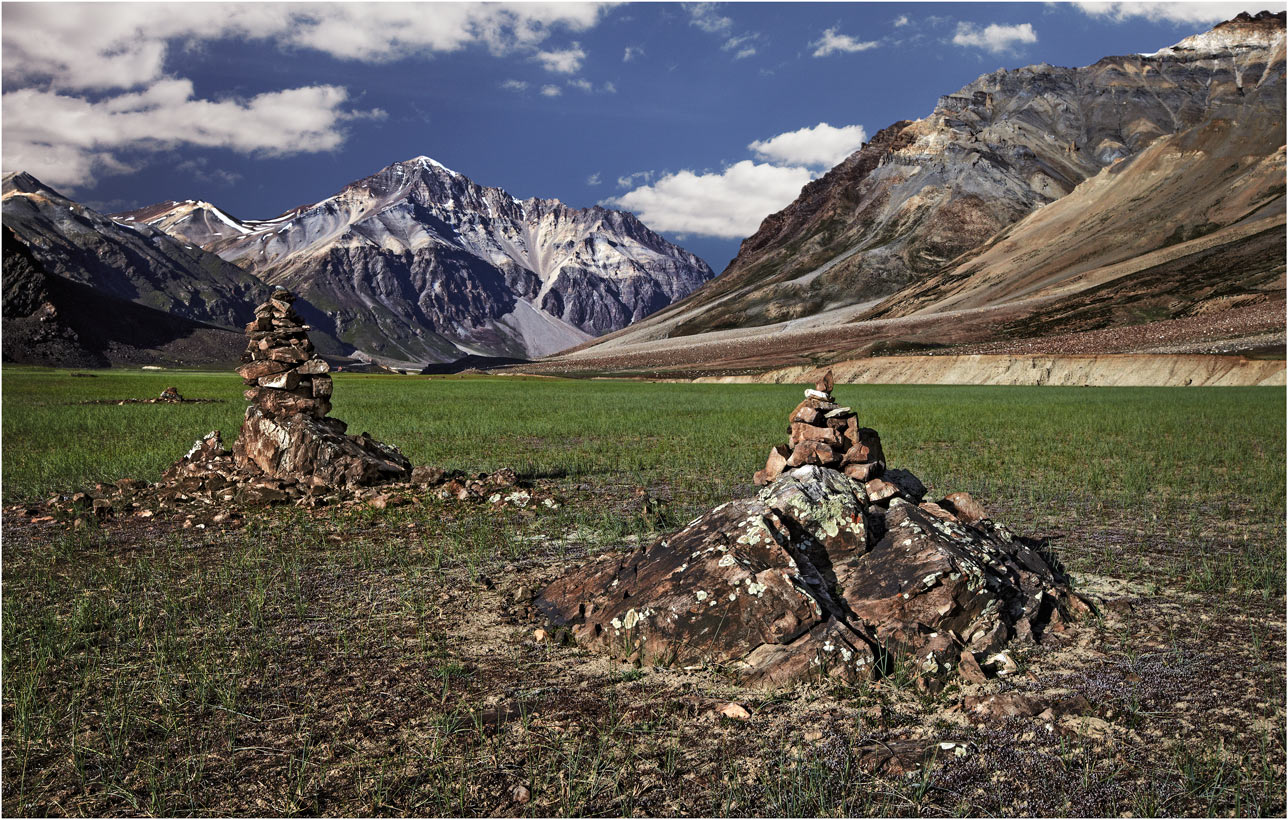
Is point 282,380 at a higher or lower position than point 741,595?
higher

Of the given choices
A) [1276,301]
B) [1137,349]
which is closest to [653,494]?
[1137,349]

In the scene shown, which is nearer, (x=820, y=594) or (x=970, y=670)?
(x=970, y=670)

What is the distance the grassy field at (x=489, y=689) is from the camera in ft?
17.3

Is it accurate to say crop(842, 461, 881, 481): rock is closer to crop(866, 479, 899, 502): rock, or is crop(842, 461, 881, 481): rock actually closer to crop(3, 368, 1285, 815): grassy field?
crop(866, 479, 899, 502): rock

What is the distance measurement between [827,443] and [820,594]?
9.26 feet

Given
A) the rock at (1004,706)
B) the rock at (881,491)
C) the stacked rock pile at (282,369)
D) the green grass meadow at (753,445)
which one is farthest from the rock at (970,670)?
the stacked rock pile at (282,369)

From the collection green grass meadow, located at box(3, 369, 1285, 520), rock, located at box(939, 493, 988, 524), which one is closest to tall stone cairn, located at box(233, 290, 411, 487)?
green grass meadow, located at box(3, 369, 1285, 520)

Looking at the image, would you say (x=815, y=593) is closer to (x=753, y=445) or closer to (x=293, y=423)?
(x=293, y=423)

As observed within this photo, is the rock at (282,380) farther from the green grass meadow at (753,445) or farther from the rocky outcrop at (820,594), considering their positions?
the rocky outcrop at (820,594)

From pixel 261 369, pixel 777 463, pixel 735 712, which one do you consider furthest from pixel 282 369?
pixel 735 712

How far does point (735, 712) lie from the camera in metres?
6.33

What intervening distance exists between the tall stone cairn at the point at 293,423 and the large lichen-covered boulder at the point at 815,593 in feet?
31.4

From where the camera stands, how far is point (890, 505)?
9.38m

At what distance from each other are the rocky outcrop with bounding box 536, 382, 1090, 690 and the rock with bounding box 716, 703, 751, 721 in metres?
0.63
